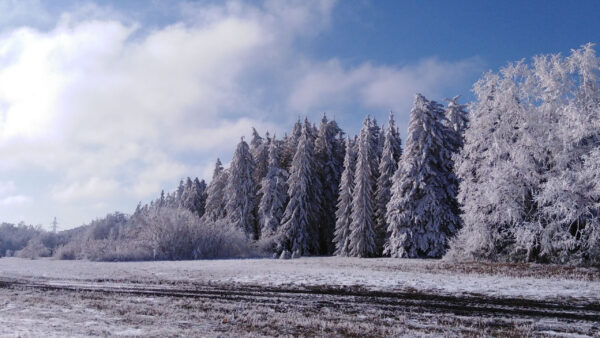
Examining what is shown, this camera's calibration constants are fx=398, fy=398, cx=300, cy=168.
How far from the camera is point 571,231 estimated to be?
78.5 ft

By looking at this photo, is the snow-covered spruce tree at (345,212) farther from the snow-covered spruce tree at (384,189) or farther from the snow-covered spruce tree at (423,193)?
the snow-covered spruce tree at (423,193)

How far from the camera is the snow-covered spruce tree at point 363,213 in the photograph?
1547 inches

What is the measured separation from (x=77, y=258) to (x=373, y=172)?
33.5 meters

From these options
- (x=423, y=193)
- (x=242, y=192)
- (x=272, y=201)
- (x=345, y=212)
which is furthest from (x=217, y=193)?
(x=423, y=193)

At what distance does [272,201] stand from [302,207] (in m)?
4.58

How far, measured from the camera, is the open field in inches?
310

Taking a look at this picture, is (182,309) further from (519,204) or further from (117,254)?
(117,254)

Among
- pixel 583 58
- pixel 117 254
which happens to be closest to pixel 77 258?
pixel 117 254

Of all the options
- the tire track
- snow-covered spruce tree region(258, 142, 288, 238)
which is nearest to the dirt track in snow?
the tire track

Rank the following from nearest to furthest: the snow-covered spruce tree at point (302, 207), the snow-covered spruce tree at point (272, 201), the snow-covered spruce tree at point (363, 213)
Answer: the snow-covered spruce tree at point (363, 213) < the snow-covered spruce tree at point (302, 207) < the snow-covered spruce tree at point (272, 201)

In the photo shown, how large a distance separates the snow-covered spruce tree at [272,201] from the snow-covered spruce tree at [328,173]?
4905 millimetres

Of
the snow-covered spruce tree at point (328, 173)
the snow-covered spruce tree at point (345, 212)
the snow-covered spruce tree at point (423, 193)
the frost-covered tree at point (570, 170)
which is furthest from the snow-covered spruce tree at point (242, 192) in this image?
the frost-covered tree at point (570, 170)

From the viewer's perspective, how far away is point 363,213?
3972 centimetres

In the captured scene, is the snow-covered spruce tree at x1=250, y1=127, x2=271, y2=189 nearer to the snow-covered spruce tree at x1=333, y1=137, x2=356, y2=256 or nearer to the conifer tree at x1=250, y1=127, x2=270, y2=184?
the conifer tree at x1=250, y1=127, x2=270, y2=184
